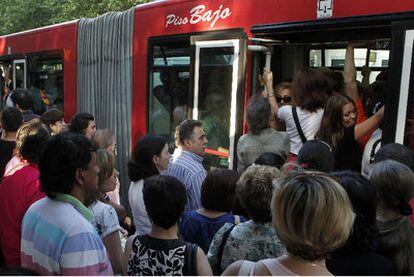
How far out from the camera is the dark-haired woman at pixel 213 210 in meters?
2.80

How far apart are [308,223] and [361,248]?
509mm

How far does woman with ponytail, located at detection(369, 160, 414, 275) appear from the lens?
2236 millimetres

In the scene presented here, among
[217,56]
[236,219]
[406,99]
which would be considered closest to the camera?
[236,219]

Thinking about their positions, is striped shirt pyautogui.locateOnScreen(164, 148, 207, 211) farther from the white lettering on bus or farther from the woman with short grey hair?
the white lettering on bus

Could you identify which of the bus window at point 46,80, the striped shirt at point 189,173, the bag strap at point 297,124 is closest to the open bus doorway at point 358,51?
the bag strap at point 297,124


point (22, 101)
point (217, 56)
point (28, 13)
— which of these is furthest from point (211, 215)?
point (28, 13)

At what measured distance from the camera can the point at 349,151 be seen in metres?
3.85

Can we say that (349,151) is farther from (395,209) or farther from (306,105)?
(395,209)

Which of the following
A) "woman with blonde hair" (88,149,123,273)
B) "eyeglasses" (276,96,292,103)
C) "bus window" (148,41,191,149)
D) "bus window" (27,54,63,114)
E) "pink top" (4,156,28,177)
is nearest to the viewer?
"woman with blonde hair" (88,149,123,273)

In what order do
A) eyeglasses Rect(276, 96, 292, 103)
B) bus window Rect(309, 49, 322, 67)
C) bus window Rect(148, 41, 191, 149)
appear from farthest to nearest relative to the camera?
bus window Rect(148, 41, 191, 149) → bus window Rect(309, 49, 322, 67) → eyeglasses Rect(276, 96, 292, 103)

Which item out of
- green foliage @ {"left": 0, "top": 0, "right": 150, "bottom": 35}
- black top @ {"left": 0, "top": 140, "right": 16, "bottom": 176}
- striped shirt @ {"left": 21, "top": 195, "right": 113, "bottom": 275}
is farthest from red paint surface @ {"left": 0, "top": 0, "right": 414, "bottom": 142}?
green foliage @ {"left": 0, "top": 0, "right": 150, "bottom": 35}

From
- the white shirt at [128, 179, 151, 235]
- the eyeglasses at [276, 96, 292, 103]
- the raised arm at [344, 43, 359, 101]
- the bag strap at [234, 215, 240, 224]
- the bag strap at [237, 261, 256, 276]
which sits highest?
the raised arm at [344, 43, 359, 101]

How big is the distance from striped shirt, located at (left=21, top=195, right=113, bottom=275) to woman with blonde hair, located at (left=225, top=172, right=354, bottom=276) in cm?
72

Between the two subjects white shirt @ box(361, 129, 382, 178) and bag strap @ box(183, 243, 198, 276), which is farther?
white shirt @ box(361, 129, 382, 178)
